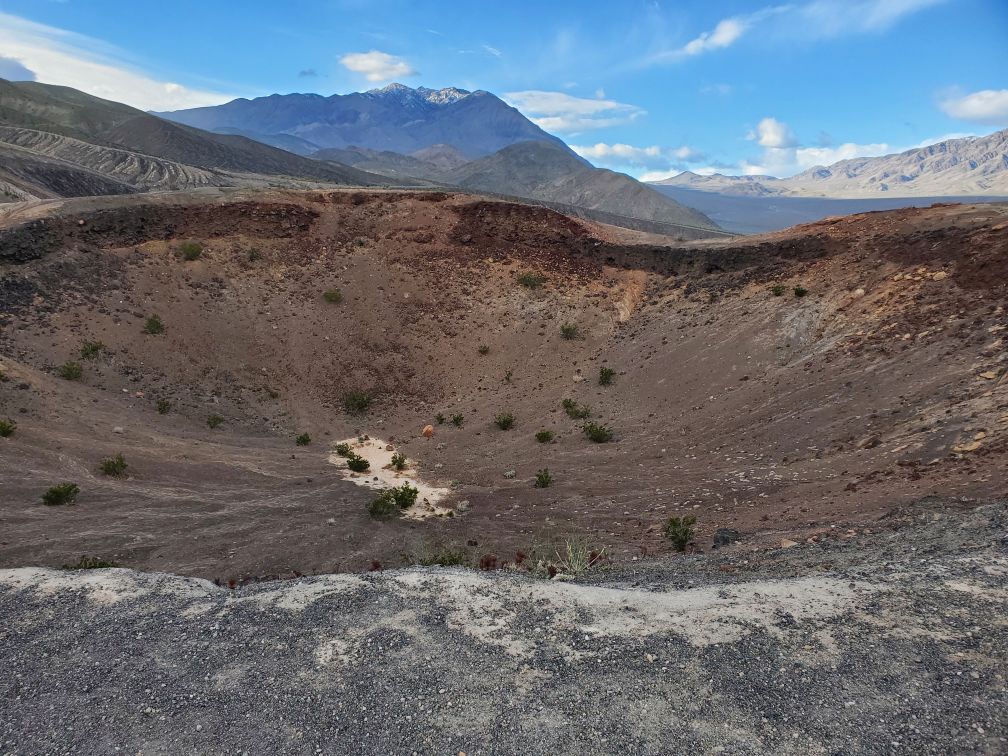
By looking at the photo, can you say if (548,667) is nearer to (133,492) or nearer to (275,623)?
(275,623)

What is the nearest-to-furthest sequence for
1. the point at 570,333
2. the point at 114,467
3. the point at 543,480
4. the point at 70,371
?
1. the point at 114,467
2. the point at 543,480
3. the point at 70,371
4. the point at 570,333

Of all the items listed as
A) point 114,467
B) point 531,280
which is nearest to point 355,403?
point 114,467

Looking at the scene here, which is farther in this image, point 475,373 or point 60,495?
point 475,373

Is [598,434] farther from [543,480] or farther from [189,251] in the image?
[189,251]

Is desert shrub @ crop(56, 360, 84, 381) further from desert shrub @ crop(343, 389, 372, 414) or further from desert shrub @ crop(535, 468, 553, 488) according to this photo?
desert shrub @ crop(535, 468, 553, 488)

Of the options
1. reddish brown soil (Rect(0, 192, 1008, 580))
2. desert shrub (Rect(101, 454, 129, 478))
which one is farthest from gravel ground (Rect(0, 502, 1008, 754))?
desert shrub (Rect(101, 454, 129, 478))

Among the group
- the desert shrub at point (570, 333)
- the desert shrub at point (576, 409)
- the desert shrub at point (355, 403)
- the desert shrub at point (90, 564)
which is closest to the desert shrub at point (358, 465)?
the desert shrub at point (355, 403)

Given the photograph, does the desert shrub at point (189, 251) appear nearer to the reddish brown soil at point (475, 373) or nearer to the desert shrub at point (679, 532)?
the reddish brown soil at point (475, 373)
